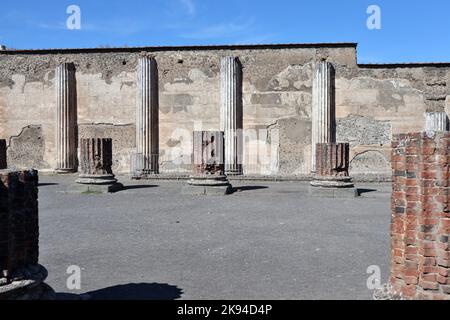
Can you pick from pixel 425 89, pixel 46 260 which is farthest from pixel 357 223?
pixel 425 89

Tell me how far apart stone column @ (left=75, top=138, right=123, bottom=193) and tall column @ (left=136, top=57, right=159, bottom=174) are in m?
4.17

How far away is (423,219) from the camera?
2977 millimetres

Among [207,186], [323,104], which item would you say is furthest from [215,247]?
[323,104]

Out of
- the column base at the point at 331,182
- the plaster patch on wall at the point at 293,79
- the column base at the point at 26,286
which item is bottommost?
the column base at the point at 26,286

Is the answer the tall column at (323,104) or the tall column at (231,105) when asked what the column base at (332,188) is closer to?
the tall column at (323,104)

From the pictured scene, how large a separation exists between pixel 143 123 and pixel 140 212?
8.73 metres

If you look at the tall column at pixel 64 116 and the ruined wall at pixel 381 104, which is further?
the tall column at pixel 64 116

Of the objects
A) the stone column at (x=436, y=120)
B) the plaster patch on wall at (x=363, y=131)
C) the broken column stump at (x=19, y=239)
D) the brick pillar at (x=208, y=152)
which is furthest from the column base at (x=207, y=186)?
the stone column at (x=436, y=120)

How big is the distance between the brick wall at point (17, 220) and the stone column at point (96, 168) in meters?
7.92

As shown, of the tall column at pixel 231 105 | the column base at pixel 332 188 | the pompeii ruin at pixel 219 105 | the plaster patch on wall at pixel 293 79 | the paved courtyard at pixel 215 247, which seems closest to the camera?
the paved courtyard at pixel 215 247

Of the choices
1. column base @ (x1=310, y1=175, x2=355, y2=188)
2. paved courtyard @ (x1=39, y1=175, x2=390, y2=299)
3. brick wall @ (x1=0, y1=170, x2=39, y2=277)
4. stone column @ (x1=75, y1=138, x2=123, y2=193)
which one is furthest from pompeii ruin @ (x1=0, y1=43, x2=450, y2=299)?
brick wall @ (x1=0, y1=170, x2=39, y2=277)

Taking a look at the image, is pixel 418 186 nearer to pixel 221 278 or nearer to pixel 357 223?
pixel 221 278

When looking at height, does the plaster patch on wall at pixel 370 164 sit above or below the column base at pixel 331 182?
above

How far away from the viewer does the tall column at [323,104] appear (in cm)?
1536
